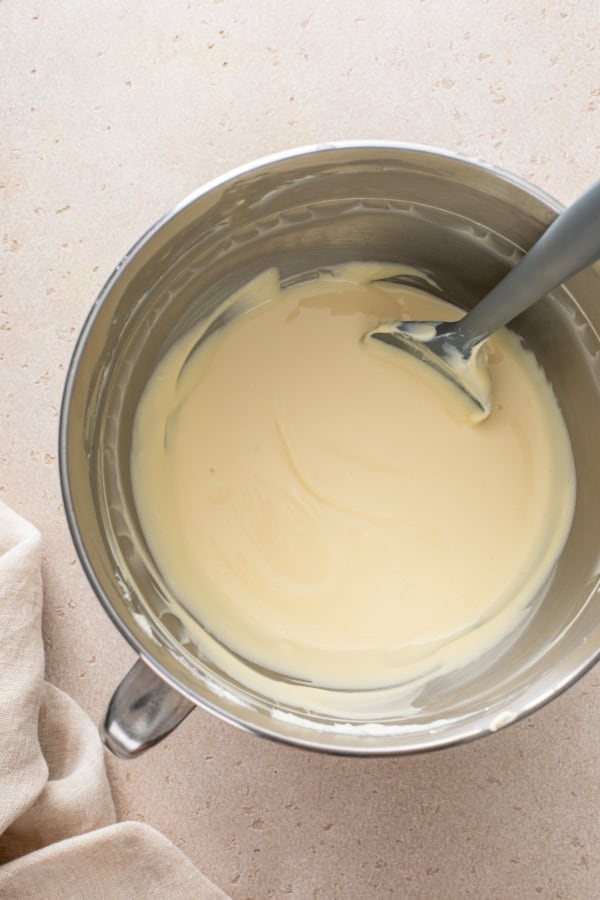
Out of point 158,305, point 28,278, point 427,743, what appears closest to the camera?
point 427,743

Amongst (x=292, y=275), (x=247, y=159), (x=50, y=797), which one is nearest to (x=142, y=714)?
(x=50, y=797)

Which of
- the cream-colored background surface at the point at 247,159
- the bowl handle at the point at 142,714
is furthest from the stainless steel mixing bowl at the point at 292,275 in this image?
the cream-colored background surface at the point at 247,159

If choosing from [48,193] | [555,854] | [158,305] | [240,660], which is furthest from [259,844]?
[48,193]

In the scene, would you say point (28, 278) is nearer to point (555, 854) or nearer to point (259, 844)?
point (259, 844)

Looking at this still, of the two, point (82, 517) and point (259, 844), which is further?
point (259, 844)

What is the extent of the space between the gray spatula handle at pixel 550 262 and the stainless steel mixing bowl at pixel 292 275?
0.06m

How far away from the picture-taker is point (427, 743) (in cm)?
75

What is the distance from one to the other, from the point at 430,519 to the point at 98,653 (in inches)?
16.0

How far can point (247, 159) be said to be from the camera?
103 cm

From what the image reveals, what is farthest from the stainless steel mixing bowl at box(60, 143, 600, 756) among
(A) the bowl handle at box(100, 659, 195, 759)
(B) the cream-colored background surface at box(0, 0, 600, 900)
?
(B) the cream-colored background surface at box(0, 0, 600, 900)

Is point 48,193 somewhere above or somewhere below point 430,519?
above

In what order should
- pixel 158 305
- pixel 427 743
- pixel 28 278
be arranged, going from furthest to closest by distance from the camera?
pixel 28 278 < pixel 158 305 < pixel 427 743

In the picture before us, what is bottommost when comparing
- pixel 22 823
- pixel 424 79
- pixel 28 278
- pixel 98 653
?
pixel 22 823

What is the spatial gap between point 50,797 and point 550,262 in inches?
29.8
